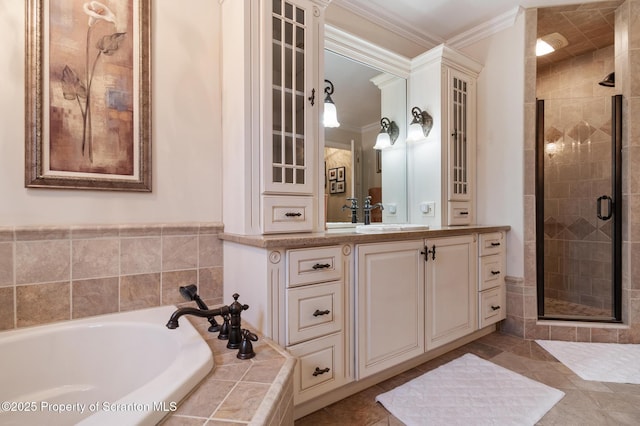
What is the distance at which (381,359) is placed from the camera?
1.71 metres

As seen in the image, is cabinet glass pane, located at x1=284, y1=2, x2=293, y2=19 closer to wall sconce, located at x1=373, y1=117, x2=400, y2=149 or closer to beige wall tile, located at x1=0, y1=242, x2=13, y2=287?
wall sconce, located at x1=373, y1=117, x2=400, y2=149

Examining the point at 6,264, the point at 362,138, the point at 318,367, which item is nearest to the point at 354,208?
the point at 362,138

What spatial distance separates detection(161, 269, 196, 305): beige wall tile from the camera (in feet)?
5.46

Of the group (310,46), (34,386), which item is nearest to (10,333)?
(34,386)

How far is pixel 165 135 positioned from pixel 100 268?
731 mm

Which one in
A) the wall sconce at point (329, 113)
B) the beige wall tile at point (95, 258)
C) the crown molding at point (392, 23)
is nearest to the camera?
the beige wall tile at point (95, 258)

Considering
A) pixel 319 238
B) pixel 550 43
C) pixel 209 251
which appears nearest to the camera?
pixel 319 238

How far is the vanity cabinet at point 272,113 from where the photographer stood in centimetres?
157

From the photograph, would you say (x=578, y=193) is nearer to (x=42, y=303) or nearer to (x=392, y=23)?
(x=392, y=23)

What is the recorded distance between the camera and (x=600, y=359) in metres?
2.06

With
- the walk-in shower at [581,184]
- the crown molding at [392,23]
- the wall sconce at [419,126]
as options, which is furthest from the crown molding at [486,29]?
the wall sconce at [419,126]

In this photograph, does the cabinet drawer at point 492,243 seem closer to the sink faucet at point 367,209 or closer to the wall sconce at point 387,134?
the sink faucet at point 367,209

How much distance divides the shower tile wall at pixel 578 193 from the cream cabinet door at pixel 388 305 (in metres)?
1.50

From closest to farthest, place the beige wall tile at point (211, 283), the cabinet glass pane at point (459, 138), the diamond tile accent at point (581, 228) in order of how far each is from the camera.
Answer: the beige wall tile at point (211, 283) < the cabinet glass pane at point (459, 138) < the diamond tile accent at point (581, 228)
